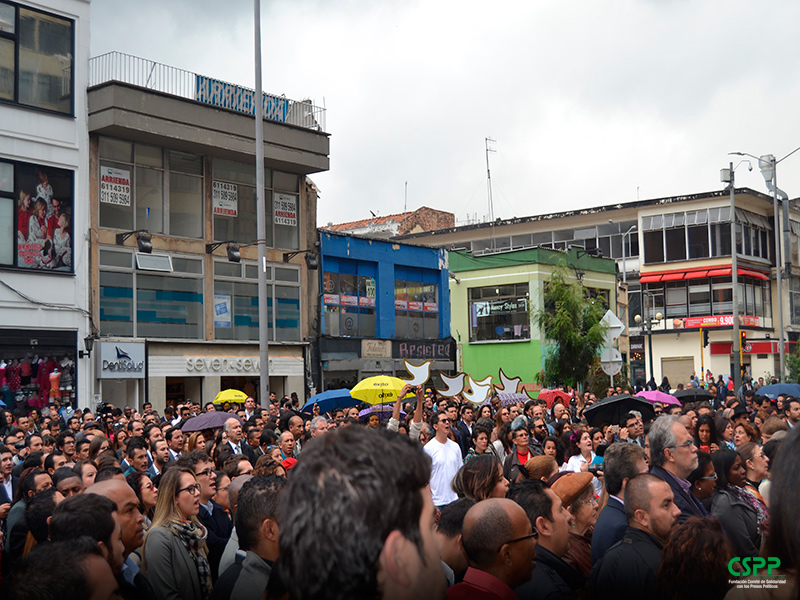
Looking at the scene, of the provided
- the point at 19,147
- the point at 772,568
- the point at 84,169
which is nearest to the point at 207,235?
the point at 84,169

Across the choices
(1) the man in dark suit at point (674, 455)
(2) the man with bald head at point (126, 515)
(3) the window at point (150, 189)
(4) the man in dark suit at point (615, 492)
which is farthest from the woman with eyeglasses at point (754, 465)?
(3) the window at point (150, 189)

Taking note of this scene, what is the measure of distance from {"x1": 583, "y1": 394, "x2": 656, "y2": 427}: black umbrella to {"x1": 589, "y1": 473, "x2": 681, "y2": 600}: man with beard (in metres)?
8.88

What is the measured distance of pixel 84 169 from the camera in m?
27.1

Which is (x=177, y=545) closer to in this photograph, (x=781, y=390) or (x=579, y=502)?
(x=579, y=502)

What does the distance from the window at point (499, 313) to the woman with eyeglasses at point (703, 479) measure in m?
35.8

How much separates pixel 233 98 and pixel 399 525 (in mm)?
30141

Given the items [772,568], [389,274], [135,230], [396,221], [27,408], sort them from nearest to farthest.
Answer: [772,568] → [27,408] → [135,230] → [389,274] → [396,221]

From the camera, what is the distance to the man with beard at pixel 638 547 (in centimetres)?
425

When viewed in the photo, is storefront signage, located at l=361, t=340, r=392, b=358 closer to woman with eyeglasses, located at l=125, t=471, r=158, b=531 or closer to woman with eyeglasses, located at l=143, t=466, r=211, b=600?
A: woman with eyeglasses, located at l=125, t=471, r=158, b=531

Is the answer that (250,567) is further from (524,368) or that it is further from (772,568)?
(524,368)

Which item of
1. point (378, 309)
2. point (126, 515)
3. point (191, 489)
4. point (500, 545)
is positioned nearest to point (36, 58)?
point (378, 309)

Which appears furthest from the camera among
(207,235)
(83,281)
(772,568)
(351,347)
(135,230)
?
(351,347)

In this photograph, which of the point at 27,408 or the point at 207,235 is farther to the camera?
the point at 207,235

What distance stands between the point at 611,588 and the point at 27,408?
24.1 meters
